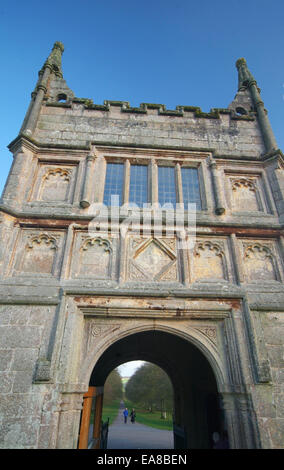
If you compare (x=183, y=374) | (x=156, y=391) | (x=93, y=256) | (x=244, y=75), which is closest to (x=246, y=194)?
(x=93, y=256)

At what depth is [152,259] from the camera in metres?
5.62

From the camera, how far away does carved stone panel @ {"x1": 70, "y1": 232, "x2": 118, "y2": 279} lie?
533cm

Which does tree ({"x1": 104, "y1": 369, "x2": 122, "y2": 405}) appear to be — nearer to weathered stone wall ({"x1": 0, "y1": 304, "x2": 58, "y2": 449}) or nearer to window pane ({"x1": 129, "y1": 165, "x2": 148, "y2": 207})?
Result: window pane ({"x1": 129, "y1": 165, "x2": 148, "y2": 207})

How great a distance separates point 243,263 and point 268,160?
10.1 ft

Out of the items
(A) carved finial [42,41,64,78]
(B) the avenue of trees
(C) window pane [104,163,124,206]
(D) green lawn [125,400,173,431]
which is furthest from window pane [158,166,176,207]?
(B) the avenue of trees

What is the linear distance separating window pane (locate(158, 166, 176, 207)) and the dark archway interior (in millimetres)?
3749

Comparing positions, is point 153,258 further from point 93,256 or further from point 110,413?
point 110,413

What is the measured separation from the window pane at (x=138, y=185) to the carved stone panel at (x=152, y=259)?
3.82ft

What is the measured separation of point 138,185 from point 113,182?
63 cm

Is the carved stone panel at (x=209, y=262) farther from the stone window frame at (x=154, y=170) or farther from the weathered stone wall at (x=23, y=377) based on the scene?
the weathered stone wall at (x=23, y=377)

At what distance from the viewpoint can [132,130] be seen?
7512mm

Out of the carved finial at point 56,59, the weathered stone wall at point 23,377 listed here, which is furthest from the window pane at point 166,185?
the carved finial at point 56,59
